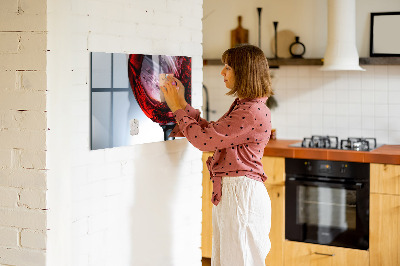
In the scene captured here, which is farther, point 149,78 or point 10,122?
point 149,78

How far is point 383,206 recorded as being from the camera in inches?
162

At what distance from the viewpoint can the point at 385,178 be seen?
13.4ft

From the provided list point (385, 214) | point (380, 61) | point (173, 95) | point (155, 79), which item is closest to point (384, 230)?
point (385, 214)

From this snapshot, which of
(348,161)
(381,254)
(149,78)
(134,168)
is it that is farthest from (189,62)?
(381,254)

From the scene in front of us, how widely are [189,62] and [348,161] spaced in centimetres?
160

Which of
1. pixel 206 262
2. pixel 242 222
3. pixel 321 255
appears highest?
pixel 242 222

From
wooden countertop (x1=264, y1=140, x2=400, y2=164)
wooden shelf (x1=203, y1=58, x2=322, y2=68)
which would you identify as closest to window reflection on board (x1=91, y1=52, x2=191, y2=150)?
wooden countertop (x1=264, y1=140, x2=400, y2=164)

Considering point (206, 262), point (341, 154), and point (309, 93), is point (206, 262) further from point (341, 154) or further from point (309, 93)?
point (309, 93)

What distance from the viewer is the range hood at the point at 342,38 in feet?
14.9

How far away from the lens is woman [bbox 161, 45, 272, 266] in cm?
276

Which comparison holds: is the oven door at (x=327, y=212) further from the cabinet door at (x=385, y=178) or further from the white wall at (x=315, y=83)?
the white wall at (x=315, y=83)

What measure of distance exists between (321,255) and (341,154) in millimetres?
765

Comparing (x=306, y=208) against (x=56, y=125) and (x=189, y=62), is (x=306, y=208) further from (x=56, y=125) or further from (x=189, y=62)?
(x=56, y=125)

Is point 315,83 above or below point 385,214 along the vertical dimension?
above
